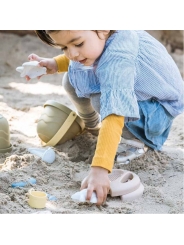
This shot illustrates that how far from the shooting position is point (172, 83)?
1872mm

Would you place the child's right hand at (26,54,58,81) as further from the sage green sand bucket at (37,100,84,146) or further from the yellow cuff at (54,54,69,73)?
the sage green sand bucket at (37,100,84,146)

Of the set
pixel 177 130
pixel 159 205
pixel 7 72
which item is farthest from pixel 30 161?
pixel 7 72

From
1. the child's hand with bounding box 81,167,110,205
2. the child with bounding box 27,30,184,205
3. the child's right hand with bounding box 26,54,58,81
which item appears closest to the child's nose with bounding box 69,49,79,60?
the child with bounding box 27,30,184,205

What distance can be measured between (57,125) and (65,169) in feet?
0.90

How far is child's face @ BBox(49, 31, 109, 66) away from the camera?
154 centimetres

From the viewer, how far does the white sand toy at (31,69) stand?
194 centimetres

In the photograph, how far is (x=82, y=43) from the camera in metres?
1.56

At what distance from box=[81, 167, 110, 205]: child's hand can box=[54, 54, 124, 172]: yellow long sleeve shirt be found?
2 cm

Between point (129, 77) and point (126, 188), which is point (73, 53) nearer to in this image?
point (129, 77)

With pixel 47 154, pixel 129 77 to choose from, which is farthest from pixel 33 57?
pixel 129 77

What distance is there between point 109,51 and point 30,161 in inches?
19.4
